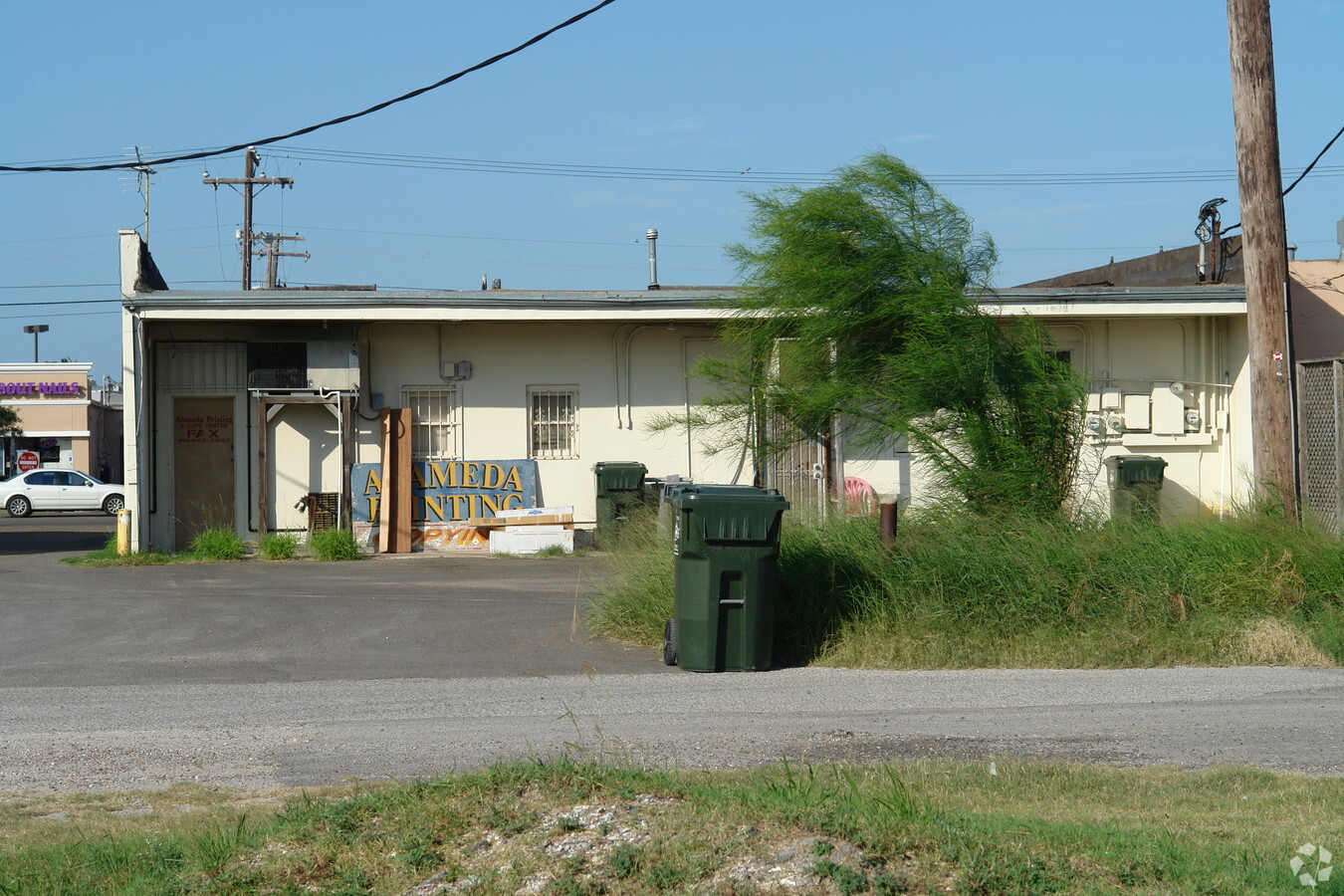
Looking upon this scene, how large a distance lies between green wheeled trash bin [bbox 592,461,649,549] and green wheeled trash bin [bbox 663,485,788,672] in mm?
8864

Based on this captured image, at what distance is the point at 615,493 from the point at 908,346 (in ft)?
23.3

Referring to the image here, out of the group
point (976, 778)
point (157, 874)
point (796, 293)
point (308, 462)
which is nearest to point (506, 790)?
point (157, 874)

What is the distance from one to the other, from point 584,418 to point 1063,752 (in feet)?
44.5

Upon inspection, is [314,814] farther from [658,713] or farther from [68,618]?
[68,618]

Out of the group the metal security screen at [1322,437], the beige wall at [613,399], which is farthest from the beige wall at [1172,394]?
the metal security screen at [1322,437]

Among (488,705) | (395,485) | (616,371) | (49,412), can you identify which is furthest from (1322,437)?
(49,412)

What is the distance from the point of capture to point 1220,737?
24.5ft

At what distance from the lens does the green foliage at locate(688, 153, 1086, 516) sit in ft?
41.5

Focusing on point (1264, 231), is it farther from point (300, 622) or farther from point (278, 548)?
point (278, 548)

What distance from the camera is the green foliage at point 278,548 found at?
18.1 meters

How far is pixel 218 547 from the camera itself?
59.4ft

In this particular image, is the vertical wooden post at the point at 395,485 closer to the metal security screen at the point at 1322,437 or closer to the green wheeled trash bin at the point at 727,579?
the green wheeled trash bin at the point at 727,579

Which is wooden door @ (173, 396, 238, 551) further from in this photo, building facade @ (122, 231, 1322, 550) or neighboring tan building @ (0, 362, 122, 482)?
neighboring tan building @ (0, 362, 122, 482)

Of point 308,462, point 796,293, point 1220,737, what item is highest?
point 796,293
